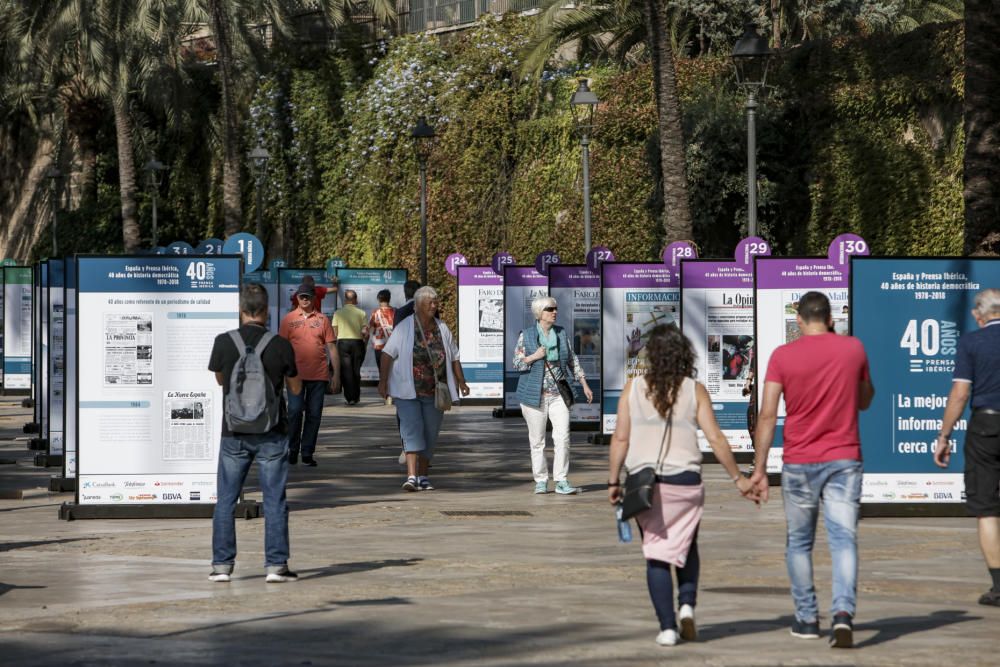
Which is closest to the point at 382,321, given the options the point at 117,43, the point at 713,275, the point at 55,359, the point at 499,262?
the point at 499,262

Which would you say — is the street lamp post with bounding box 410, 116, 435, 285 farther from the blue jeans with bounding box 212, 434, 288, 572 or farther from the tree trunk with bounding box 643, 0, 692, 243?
the blue jeans with bounding box 212, 434, 288, 572

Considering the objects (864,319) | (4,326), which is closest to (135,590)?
(864,319)

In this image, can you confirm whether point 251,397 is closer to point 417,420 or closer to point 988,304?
point 988,304

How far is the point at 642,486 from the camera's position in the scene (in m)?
8.55

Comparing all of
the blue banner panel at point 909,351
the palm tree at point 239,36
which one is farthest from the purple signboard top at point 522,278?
the palm tree at point 239,36

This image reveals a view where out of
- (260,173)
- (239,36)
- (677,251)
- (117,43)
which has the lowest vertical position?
(677,251)

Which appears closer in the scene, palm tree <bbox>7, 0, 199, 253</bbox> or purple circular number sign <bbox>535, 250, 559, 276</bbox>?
purple circular number sign <bbox>535, 250, 559, 276</bbox>

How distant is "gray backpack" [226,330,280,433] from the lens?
1097 cm

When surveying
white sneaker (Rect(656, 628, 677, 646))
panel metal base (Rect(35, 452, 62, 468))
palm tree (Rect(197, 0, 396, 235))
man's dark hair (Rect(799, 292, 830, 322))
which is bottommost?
panel metal base (Rect(35, 452, 62, 468))

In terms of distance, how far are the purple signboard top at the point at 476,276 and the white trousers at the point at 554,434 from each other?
46.3ft

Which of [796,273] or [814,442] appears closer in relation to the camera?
[814,442]

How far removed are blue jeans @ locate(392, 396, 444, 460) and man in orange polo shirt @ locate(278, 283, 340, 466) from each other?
2.52 m

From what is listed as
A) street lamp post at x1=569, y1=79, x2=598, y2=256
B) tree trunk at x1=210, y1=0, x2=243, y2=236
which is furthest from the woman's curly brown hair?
tree trunk at x1=210, y1=0, x2=243, y2=236

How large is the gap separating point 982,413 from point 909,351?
363 centimetres
